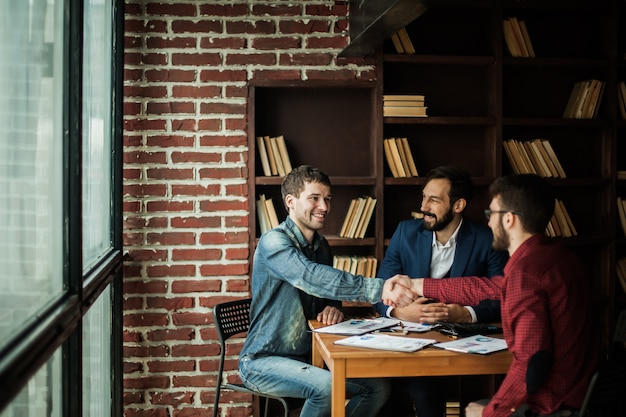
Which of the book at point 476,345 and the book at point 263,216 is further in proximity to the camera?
the book at point 263,216

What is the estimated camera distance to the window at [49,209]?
1526 mm

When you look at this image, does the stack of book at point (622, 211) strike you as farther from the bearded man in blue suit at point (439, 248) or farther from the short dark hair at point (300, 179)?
the short dark hair at point (300, 179)

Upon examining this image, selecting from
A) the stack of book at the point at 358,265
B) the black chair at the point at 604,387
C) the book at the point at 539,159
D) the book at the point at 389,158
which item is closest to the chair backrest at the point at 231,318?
the stack of book at the point at 358,265

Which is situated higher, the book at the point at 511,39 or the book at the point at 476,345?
the book at the point at 511,39

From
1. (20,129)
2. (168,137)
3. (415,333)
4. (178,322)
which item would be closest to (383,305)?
(415,333)

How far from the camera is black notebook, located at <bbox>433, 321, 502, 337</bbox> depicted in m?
2.85

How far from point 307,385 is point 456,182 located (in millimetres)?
1474

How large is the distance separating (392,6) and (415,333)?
55.0 inches

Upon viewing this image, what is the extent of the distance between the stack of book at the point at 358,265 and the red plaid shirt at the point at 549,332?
1776mm

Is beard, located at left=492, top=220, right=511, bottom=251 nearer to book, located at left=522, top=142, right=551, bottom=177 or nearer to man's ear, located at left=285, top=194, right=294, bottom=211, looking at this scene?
man's ear, located at left=285, top=194, right=294, bottom=211

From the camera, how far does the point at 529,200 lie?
2.54 meters

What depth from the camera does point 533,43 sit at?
446 cm

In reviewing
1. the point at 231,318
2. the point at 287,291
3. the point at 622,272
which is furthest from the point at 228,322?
the point at 622,272

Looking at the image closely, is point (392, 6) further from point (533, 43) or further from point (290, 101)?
point (533, 43)
